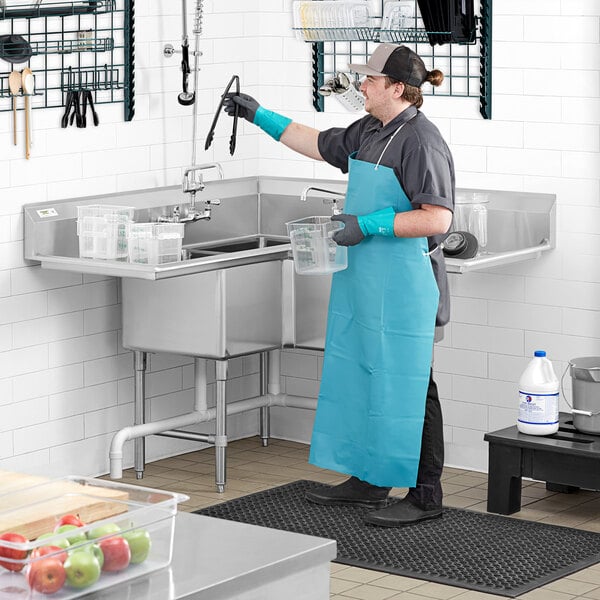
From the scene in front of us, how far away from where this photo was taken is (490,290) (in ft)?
19.1

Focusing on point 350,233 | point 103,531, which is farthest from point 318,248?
point 103,531

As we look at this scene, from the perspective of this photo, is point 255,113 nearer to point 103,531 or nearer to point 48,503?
point 48,503

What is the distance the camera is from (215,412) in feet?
19.2

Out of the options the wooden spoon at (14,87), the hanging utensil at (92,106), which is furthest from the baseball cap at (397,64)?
the wooden spoon at (14,87)

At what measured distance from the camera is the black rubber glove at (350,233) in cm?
487

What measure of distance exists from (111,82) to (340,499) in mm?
1907

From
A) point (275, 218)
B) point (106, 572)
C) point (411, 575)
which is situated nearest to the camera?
point (106, 572)

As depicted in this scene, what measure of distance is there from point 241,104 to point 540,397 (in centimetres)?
161

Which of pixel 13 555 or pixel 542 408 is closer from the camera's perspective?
pixel 13 555

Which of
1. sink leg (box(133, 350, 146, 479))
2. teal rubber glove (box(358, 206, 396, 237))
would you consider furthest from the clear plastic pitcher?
sink leg (box(133, 350, 146, 479))

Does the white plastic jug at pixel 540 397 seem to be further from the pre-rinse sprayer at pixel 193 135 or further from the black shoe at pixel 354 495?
the pre-rinse sprayer at pixel 193 135

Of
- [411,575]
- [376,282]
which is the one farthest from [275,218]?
[411,575]

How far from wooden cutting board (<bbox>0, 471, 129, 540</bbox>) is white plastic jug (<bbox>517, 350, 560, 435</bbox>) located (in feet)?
10.2

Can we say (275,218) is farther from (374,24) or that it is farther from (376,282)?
(376,282)
